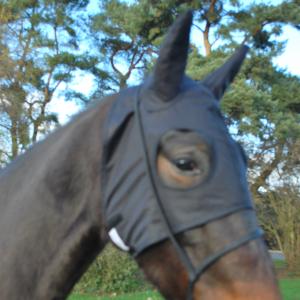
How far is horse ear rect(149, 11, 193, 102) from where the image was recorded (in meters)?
1.68

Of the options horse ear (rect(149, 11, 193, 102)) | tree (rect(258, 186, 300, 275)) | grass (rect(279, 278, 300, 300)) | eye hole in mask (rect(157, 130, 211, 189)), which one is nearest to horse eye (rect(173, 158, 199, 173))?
eye hole in mask (rect(157, 130, 211, 189))

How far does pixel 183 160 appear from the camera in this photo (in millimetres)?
1653

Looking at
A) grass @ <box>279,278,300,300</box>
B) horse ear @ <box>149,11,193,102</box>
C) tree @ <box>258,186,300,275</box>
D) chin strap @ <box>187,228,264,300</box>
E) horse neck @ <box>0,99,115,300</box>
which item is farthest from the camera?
tree @ <box>258,186,300,275</box>

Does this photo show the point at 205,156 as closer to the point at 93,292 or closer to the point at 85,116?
the point at 85,116

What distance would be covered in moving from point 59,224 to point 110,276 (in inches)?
419

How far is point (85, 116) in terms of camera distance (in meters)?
2.06

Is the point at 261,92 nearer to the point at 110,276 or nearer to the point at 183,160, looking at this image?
the point at 110,276

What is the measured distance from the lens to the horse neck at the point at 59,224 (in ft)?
6.33

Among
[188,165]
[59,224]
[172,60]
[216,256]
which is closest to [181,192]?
[188,165]

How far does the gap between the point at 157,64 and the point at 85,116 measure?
44 centimetres

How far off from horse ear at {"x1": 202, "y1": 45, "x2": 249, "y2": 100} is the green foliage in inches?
414

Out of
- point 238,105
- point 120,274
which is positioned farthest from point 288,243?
point 120,274

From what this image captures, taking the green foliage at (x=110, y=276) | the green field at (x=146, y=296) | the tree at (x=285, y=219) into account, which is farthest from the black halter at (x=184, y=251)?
Result: the tree at (x=285, y=219)

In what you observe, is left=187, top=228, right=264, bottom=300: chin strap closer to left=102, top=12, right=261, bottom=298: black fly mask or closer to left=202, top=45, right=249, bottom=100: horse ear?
left=102, top=12, right=261, bottom=298: black fly mask
